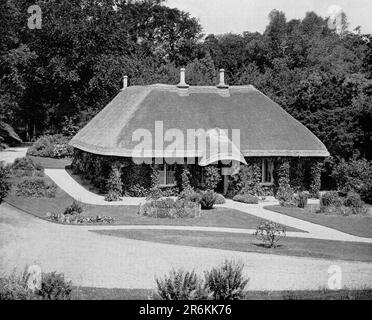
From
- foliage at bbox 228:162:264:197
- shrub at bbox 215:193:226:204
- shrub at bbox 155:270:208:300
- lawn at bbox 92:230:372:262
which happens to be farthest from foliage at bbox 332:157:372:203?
shrub at bbox 155:270:208:300

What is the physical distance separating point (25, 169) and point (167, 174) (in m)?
12.9

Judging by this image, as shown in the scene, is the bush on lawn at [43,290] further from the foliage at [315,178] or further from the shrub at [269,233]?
the foliage at [315,178]

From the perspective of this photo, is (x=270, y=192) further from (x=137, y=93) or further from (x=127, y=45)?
(x=127, y=45)

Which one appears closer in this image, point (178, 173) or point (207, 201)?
point (207, 201)

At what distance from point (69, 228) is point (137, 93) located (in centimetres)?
1982

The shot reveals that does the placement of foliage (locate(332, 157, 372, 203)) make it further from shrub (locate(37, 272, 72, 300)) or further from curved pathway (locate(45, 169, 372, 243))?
shrub (locate(37, 272, 72, 300))

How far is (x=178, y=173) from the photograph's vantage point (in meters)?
37.6

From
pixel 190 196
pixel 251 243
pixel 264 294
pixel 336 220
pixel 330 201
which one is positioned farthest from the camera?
pixel 330 201

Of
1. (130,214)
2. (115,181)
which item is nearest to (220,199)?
(115,181)

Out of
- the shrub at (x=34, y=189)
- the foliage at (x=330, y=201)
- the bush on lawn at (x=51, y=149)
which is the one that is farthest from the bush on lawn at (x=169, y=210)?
the bush on lawn at (x=51, y=149)

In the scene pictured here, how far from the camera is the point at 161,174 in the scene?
122ft

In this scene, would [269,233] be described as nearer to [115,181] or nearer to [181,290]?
[181,290]

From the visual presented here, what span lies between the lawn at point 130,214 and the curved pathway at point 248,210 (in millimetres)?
1003

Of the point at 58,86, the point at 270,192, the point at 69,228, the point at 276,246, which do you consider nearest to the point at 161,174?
the point at 270,192
